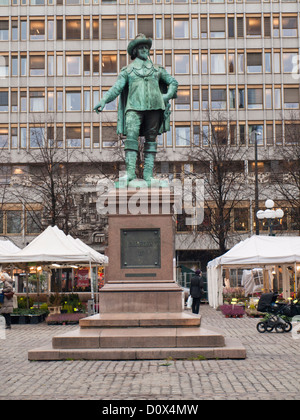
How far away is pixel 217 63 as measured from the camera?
5281 centimetres

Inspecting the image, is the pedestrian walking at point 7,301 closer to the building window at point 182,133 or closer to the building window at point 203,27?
the building window at point 182,133

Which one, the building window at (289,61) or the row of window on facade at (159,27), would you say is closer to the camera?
the building window at (289,61)

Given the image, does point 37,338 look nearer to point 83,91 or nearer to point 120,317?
point 120,317

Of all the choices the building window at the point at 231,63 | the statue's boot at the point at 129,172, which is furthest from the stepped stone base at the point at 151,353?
the building window at the point at 231,63

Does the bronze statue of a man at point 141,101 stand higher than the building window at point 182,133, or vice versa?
the building window at point 182,133

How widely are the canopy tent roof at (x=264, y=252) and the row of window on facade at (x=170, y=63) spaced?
98.9 ft

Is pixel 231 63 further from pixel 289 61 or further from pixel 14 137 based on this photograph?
pixel 14 137

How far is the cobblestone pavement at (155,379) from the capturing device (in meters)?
7.26

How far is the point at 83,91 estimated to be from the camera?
173 ft

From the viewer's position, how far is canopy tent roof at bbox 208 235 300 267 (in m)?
23.5

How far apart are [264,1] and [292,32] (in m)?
3.40

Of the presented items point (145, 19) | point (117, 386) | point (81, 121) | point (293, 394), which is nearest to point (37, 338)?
point (117, 386)

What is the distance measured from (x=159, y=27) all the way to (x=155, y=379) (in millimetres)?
48115

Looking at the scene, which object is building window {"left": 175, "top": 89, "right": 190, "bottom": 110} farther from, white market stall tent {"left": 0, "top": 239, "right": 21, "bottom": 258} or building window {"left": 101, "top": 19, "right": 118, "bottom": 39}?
white market stall tent {"left": 0, "top": 239, "right": 21, "bottom": 258}
